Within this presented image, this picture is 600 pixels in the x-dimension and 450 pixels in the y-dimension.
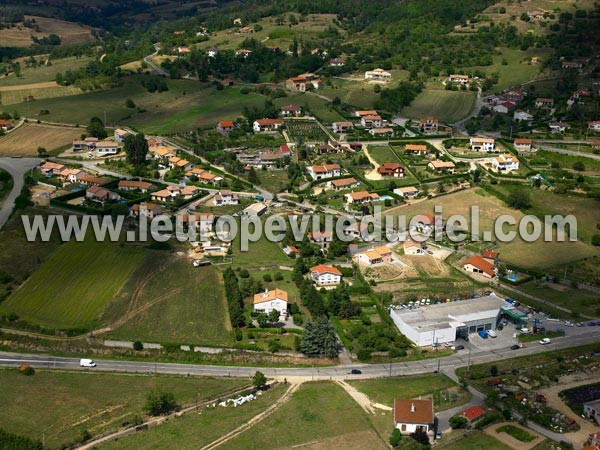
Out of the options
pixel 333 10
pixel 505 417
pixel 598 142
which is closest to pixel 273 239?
pixel 505 417

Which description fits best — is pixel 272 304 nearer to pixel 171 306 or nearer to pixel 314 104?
pixel 171 306

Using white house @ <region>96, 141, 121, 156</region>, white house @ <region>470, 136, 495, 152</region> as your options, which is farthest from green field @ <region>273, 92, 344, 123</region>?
white house @ <region>96, 141, 121, 156</region>

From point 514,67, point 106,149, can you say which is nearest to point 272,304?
point 106,149

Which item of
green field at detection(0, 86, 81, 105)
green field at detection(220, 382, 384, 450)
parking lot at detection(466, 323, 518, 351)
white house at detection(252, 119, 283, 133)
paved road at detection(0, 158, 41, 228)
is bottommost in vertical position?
parking lot at detection(466, 323, 518, 351)

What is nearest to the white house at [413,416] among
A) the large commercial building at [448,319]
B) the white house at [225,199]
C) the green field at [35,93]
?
the large commercial building at [448,319]

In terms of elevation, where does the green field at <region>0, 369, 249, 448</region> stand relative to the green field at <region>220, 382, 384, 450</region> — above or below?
above

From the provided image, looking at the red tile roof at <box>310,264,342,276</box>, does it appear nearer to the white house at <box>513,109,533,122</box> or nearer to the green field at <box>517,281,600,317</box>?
the green field at <box>517,281,600,317</box>

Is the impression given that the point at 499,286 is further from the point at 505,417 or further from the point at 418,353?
the point at 505,417
